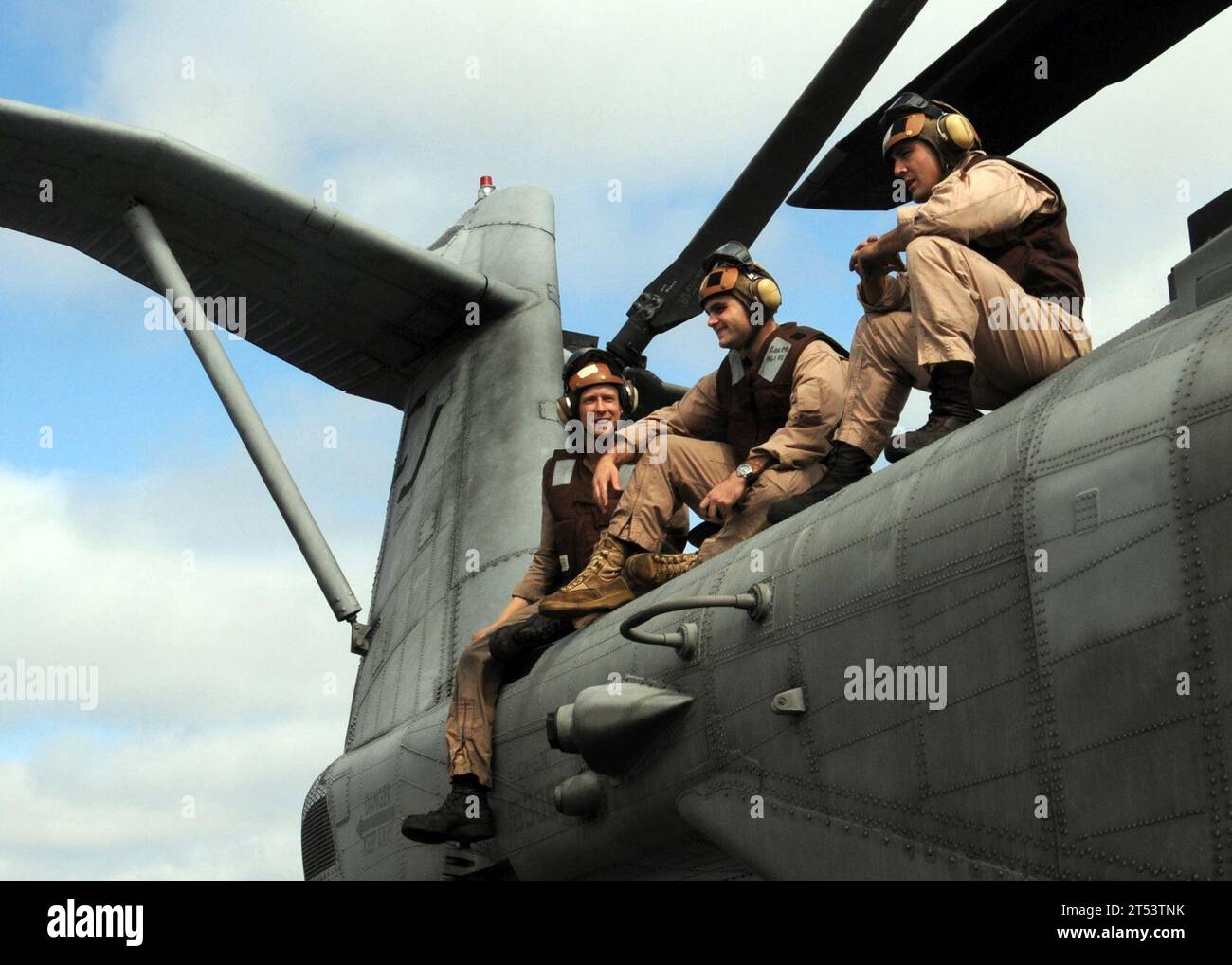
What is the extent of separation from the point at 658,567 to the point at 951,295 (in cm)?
245

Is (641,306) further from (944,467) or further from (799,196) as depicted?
(944,467)

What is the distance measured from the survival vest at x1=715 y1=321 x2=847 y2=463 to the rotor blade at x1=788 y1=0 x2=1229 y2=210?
35.6 inches

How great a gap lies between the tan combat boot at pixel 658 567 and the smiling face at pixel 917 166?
2.21 metres

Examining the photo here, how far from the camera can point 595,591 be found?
8.28m

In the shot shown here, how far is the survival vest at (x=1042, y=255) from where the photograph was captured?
6438 mm

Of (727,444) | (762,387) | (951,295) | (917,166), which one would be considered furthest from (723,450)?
(951,295)

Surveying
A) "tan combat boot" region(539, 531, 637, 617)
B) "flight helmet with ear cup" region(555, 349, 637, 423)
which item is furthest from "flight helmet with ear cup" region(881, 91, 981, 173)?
"flight helmet with ear cup" region(555, 349, 637, 423)

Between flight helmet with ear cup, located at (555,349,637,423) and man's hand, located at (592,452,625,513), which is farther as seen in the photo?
flight helmet with ear cup, located at (555,349,637,423)

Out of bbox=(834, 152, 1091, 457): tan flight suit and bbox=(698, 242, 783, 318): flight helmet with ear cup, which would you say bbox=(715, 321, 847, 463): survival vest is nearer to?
bbox=(698, 242, 783, 318): flight helmet with ear cup

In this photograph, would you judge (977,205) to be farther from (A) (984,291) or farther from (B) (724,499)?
(B) (724,499)

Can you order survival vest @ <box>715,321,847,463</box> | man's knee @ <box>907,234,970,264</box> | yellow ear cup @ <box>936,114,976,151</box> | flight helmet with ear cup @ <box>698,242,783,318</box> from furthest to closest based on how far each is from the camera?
flight helmet with ear cup @ <box>698,242,783,318</box>, survival vest @ <box>715,321,847,463</box>, yellow ear cup @ <box>936,114,976,151</box>, man's knee @ <box>907,234,970,264</box>

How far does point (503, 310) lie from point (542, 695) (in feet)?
13.7

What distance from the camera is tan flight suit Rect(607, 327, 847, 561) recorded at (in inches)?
304

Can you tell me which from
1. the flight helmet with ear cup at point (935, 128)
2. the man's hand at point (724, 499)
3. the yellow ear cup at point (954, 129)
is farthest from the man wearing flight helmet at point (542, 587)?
the yellow ear cup at point (954, 129)
